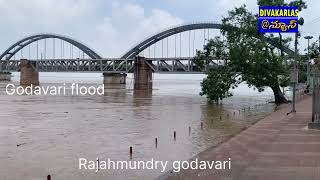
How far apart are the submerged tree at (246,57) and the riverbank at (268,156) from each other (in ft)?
100.0

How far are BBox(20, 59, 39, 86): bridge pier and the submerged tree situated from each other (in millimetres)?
120846

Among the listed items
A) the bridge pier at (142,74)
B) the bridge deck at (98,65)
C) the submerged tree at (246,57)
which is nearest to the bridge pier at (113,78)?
the bridge deck at (98,65)

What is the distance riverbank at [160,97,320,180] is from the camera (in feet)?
42.3

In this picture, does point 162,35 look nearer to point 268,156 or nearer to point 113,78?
point 113,78

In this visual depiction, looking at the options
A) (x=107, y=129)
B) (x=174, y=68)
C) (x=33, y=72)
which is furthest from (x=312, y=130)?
(x=33, y=72)

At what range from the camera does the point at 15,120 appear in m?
36.9

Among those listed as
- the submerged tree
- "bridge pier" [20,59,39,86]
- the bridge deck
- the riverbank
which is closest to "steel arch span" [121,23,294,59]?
the bridge deck

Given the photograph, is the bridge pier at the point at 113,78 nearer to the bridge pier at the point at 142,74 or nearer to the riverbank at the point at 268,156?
the bridge pier at the point at 142,74

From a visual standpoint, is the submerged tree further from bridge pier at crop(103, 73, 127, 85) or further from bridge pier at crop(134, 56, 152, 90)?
bridge pier at crop(103, 73, 127, 85)

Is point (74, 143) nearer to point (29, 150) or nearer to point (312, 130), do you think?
point (29, 150)

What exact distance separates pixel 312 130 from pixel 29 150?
1328cm

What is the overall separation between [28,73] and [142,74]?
4892 cm

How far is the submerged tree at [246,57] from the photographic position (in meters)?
53.5

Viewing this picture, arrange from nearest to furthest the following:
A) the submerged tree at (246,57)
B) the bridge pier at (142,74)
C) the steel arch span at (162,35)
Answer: the submerged tree at (246,57), the bridge pier at (142,74), the steel arch span at (162,35)
